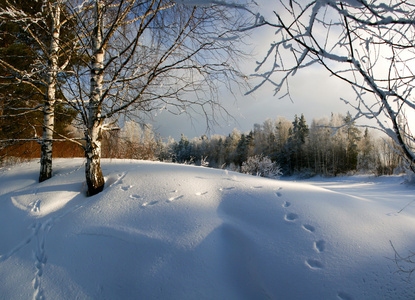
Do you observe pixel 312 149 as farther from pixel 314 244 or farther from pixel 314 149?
pixel 314 244

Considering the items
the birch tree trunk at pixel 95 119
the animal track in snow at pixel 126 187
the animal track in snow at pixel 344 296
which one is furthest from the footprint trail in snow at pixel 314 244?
the birch tree trunk at pixel 95 119

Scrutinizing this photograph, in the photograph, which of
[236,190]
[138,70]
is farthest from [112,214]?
[138,70]

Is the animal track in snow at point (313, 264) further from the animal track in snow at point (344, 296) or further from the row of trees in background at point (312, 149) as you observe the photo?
the row of trees in background at point (312, 149)

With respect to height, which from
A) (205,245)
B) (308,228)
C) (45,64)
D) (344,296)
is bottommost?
(344,296)

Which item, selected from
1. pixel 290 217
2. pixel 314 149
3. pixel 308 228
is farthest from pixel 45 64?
pixel 314 149

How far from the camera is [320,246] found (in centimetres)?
169

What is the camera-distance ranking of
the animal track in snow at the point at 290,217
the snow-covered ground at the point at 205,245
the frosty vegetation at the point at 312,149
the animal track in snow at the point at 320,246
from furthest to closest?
the frosty vegetation at the point at 312,149, the animal track in snow at the point at 290,217, the animal track in snow at the point at 320,246, the snow-covered ground at the point at 205,245

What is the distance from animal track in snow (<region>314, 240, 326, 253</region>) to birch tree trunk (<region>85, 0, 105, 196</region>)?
284 cm

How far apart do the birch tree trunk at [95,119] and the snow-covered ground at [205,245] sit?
0.37 m

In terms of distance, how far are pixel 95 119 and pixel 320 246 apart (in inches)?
128

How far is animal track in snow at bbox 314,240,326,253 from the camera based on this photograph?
1.66 m

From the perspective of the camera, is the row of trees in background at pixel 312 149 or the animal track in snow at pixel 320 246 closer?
the animal track in snow at pixel 320 246

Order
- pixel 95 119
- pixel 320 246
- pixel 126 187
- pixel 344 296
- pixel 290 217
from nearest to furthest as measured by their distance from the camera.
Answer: pixel 344 296
pixel 320 246
pixel 290 217
pixel 126 187
pixel 95 119

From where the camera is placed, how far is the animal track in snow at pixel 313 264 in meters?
1.52
